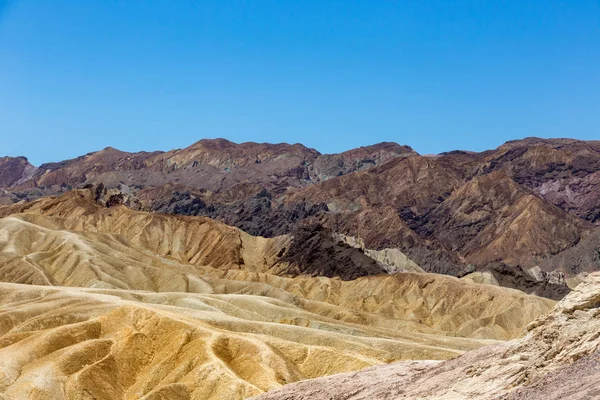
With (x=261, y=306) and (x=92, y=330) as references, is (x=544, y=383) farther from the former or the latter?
(x=261, y=306)

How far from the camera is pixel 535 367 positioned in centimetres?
3466

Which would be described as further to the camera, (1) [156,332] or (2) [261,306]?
(2) [261,306]

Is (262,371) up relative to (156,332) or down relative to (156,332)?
down

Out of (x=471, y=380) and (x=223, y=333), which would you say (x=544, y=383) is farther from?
(x=223, y=333)

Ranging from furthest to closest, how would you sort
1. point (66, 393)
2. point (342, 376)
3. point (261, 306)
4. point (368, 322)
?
point (368, 322) < point (261, 306) < point (66, 393) < point (342, 376)

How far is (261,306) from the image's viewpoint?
150 meters

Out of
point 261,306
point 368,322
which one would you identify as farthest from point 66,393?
point 368,322

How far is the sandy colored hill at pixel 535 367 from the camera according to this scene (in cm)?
3231

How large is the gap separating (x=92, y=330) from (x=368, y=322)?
104079 mm

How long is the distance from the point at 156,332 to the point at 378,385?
50342 mm

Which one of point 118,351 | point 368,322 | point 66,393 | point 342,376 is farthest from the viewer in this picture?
point 368,322

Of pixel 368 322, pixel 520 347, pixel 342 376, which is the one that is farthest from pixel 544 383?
pixel 368 322

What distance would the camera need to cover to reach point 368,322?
184 m

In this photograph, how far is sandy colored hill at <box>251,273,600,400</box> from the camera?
32312 millimetres
